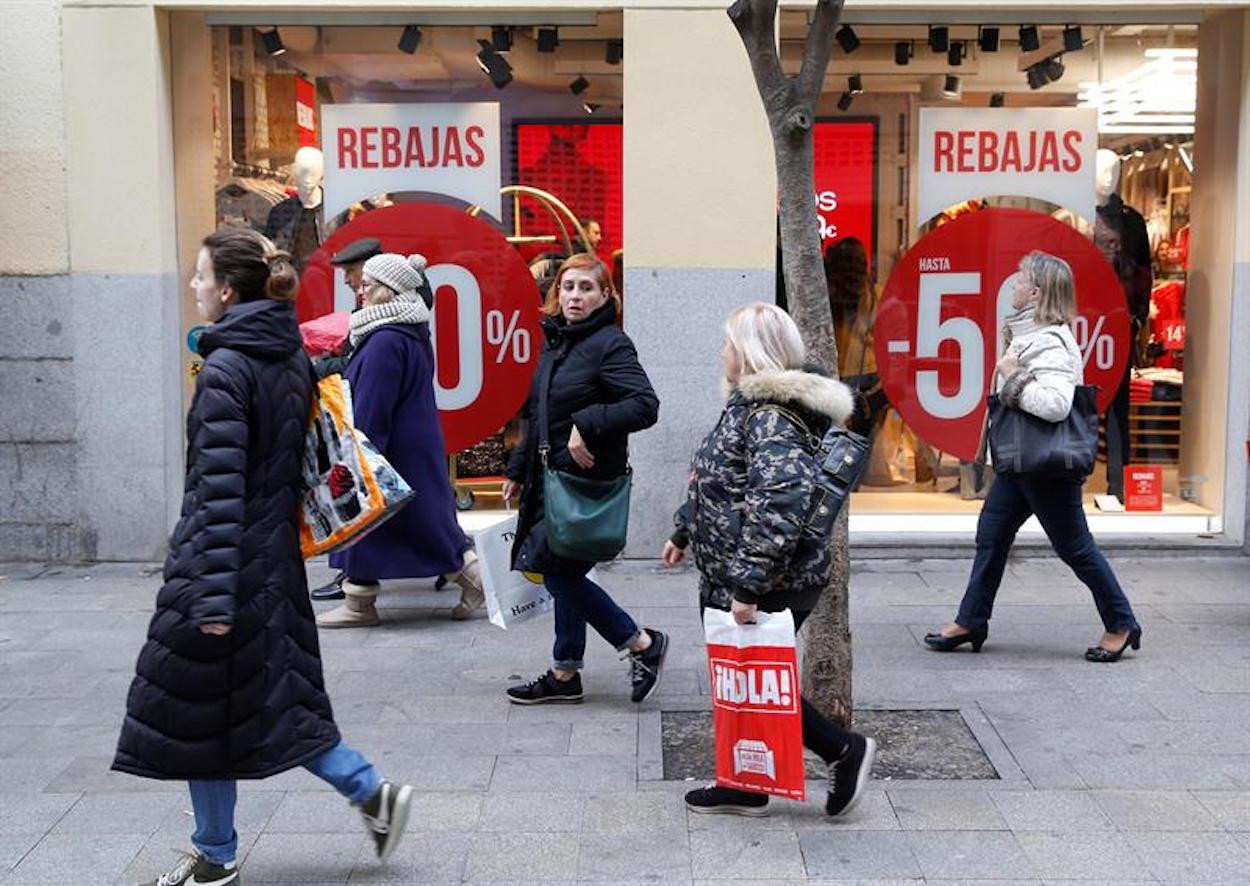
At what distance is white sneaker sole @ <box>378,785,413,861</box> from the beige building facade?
4.55 meters

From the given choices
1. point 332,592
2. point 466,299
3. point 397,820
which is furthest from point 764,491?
point 466,299

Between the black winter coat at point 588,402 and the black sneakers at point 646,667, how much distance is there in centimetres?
40

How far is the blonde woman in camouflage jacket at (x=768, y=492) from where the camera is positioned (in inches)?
180

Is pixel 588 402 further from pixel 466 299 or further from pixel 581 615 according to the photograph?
pixel 466 299

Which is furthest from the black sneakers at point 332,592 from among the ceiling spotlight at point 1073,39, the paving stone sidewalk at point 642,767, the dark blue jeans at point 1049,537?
the ceiling spotlight at point 1073,39

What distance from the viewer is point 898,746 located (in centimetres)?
572

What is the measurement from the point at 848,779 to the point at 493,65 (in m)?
5.62

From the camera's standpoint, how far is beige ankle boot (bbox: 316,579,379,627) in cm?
757

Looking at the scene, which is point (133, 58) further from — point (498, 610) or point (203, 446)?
point (203, 446)

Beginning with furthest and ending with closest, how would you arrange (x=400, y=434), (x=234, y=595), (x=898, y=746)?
(x=400, y=434), (x=898, y=746), (x=234, y=595)

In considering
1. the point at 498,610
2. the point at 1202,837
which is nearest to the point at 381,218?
the point at 498,610

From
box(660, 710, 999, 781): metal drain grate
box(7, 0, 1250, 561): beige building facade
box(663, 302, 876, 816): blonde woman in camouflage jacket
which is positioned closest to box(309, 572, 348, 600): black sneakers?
box(7, 0, 1250, 561): beige building facade

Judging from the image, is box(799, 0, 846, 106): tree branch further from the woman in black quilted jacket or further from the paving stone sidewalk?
the paving stone sidewalk

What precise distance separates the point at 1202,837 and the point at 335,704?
130 inches
